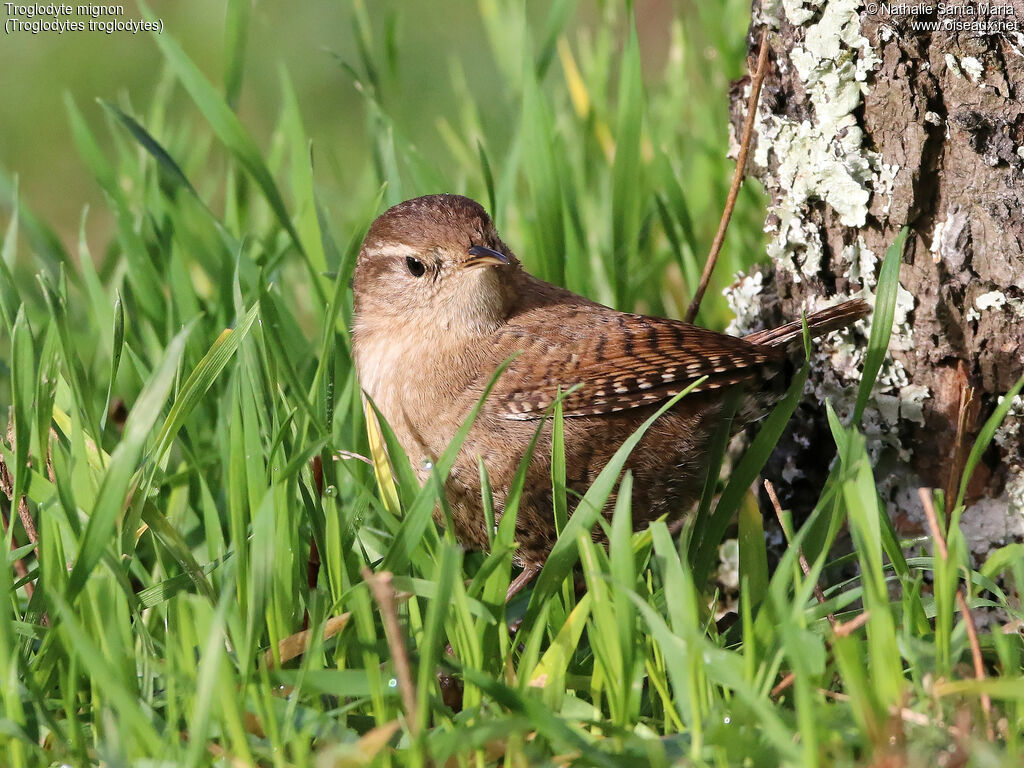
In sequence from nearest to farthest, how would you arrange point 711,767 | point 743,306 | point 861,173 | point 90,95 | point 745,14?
1. point 711,767
2. point 861,173
3. point 743,306
4. point 745,14
5. point 90,95

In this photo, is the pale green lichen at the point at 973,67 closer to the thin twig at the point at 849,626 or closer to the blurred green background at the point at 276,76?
the thin twig at the point at 849,626

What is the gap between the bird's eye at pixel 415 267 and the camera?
3.44 m

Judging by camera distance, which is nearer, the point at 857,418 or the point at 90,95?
the point at 857,418

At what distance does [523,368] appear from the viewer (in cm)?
317

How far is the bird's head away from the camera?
336 centimetres

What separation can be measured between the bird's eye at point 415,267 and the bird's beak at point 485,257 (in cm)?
17

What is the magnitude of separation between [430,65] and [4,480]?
6.07m

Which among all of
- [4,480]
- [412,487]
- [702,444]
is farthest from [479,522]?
[4,480]

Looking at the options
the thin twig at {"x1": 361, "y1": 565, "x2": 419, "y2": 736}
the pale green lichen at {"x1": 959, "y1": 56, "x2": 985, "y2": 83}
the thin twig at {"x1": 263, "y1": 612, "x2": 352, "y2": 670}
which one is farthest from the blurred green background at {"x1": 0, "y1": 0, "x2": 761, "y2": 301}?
the thin twig at {"x1": 361, "y1": 565, "x2": 419, "y2": 736}

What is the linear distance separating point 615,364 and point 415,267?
0.76 m

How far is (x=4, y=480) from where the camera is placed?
114 inches

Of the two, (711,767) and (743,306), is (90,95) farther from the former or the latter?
(711,767)

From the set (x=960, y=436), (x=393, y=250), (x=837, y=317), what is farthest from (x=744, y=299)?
(x=393, y=250)

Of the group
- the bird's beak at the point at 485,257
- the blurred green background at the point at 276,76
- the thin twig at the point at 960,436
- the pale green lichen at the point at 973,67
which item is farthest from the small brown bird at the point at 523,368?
the blurred green background at the point at 276,76
